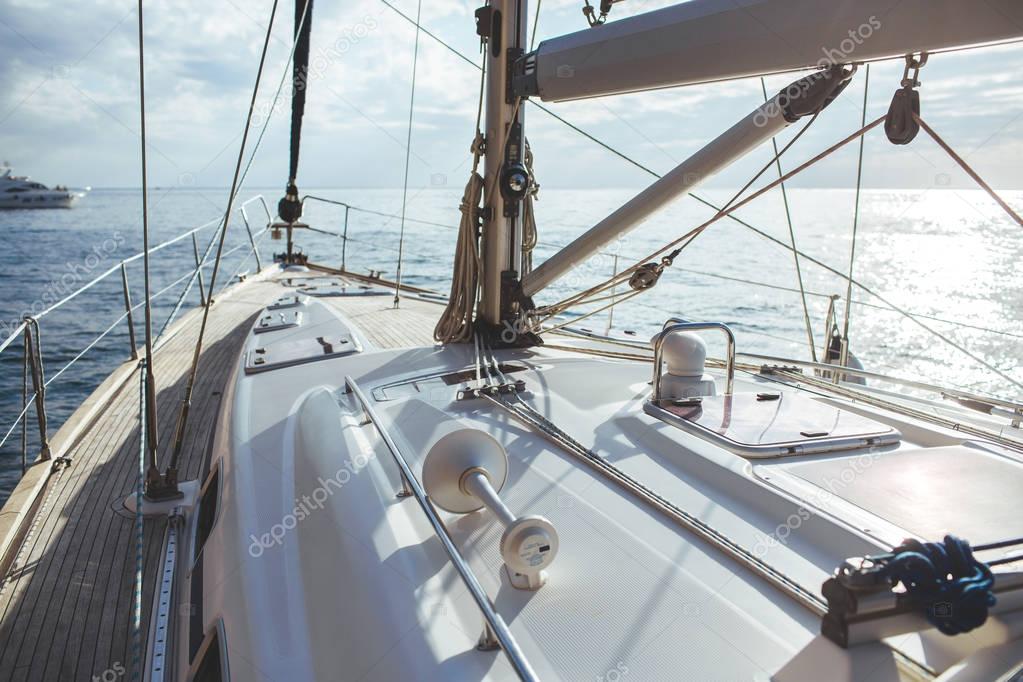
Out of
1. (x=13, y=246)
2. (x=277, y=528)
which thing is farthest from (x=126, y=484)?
(x=13, y=246)

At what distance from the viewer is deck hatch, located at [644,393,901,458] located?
1.79 metres

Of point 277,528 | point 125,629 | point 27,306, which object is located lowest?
point 27,306

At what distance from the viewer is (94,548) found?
226 centimetres

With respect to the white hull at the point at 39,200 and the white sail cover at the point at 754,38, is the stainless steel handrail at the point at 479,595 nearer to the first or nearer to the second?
the white sail cover at the point at 754,38

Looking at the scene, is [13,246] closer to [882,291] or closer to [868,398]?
[882,291]

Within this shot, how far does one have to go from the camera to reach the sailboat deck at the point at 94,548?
1801 mm

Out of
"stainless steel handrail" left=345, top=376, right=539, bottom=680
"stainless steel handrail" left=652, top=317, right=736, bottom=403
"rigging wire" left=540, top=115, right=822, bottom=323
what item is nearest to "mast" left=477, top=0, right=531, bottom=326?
"rigging wire" left=540, top=115, right=822, bottom=323

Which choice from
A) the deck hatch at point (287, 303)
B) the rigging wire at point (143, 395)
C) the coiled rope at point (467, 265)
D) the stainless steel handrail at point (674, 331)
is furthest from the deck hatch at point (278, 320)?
the stainless steel handrail at point (674, 331)

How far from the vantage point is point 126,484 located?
2.71 meters

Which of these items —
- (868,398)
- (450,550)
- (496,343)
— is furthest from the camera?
(496,343)

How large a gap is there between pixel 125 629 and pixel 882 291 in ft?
41.3
